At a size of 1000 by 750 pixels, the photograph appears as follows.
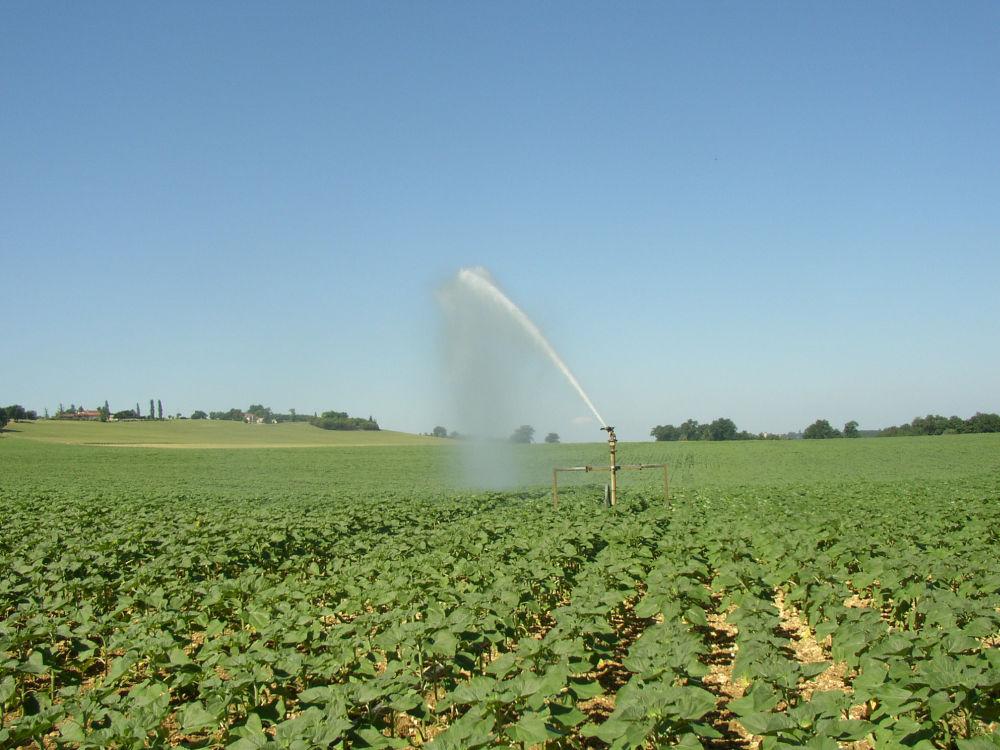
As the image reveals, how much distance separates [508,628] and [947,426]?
9443 centimetres

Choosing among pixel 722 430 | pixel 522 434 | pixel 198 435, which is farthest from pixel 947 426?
pixel 198 435

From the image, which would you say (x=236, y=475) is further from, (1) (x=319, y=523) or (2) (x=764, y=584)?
(2) (x=764, y=584)

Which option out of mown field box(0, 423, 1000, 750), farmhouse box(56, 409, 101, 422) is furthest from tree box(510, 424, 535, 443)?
farmhouse box(56, 409, 101, 422)

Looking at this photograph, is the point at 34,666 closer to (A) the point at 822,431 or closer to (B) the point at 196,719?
(B) the point at 196,719

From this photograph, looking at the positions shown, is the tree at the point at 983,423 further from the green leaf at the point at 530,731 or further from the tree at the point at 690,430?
the green leaf at the point at 530,731

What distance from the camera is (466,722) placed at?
418cm

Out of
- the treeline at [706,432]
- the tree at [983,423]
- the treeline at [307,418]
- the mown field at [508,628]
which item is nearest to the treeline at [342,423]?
the treeline at [307,418]

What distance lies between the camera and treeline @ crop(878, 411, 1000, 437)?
272 ft

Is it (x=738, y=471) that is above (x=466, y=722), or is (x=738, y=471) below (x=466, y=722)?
below

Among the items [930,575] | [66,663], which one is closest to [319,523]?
[66,663]

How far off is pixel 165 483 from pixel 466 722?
120ft

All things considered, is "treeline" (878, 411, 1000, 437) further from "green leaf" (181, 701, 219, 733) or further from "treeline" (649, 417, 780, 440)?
"green leaf" (181, 701, 219, 733)

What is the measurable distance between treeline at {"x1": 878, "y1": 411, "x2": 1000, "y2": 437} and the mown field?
78.1 m

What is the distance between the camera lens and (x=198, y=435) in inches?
3819
